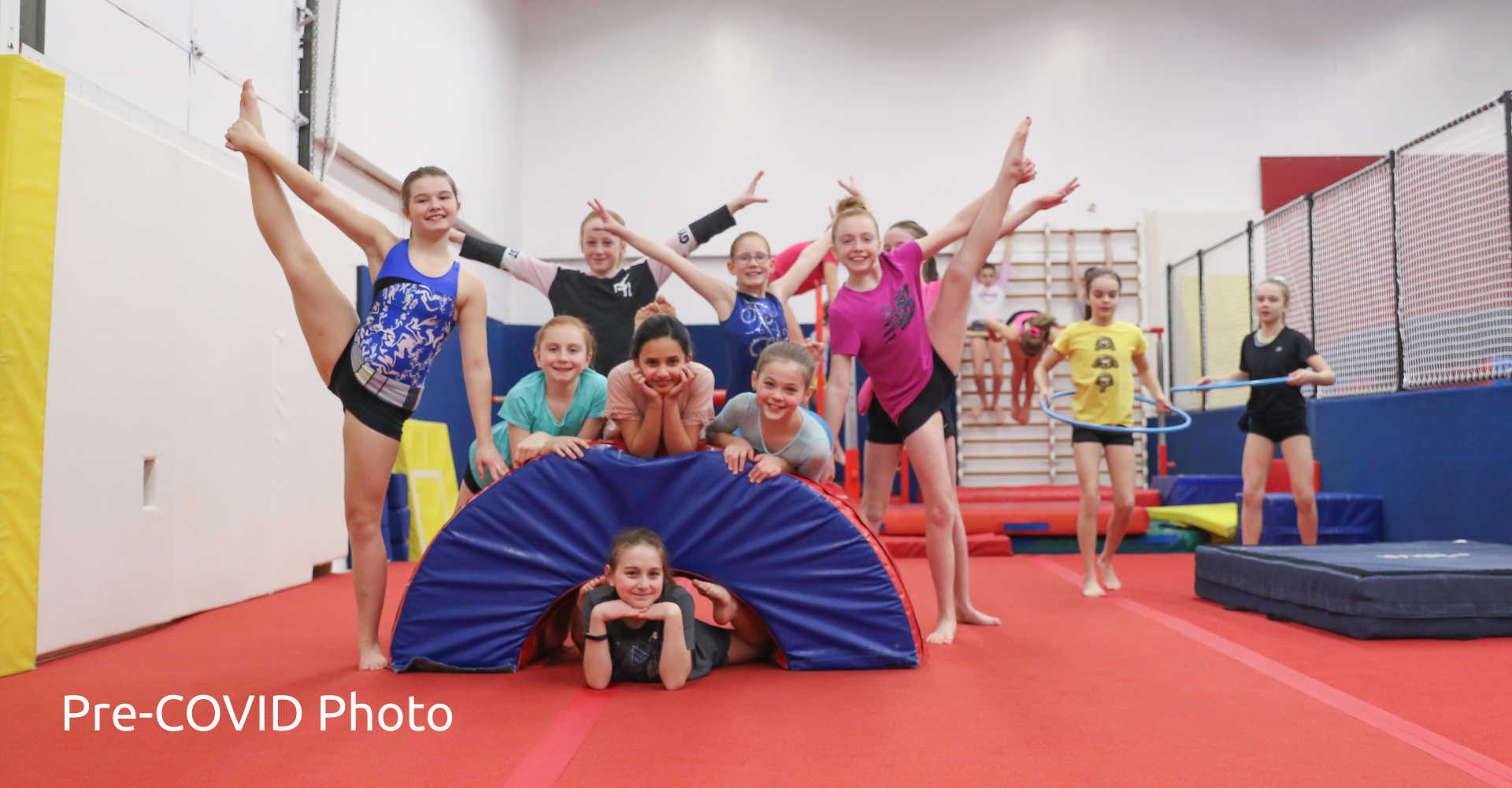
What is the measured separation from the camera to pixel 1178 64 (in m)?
10.4

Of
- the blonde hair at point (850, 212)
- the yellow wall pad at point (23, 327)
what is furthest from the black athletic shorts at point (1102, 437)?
the yellow wall pad at point (23, 327)

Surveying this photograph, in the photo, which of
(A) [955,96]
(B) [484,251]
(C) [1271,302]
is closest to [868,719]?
(B) [484,251]

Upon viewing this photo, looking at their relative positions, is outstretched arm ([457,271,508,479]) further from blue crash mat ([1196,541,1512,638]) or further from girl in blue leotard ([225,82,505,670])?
blue crash mat ([1196,541,1512,638])

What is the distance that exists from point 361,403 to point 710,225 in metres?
1.80

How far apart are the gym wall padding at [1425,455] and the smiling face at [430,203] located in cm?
510

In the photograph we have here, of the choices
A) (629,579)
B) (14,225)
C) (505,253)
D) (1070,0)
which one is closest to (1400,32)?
(1070,0)

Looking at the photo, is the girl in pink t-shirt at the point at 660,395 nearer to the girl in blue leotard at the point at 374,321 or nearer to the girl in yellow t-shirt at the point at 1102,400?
the girl in blue leotard at the point at 374,321

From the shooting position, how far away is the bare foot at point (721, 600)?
2980mm

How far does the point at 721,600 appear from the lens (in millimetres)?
2992

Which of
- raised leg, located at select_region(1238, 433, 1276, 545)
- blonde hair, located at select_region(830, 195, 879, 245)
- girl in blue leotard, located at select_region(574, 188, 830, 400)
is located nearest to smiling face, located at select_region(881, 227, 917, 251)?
girl in blue leotard, located at select_region(574, 188, 830, 400)

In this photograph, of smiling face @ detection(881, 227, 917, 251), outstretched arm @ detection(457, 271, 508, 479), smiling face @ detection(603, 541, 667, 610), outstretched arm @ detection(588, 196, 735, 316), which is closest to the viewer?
smiling face @ detection(603, 541, 667, 610)

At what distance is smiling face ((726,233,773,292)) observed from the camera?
13.0 feet

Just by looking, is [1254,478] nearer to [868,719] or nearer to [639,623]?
[868,719]

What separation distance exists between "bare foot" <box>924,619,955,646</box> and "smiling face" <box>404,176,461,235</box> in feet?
6.73
